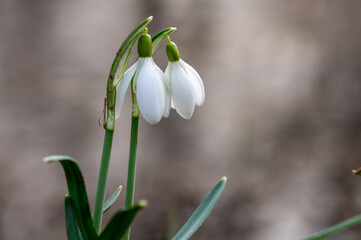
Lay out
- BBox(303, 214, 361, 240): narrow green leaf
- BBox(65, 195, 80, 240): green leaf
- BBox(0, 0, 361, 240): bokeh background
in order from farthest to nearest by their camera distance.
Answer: BBox(0, 0, 361, 240): bokeh background < BBox(65, 195, 80, 240): green leaf < BBox(303, 214, 361, 240): narrow green leaf

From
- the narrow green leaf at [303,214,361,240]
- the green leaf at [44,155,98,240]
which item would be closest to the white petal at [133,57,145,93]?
the green leaf at [44,155,98,240]

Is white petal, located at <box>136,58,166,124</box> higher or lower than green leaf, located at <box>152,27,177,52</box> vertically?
lower

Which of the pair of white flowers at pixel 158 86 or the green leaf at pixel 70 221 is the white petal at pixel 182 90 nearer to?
the pair of white flowers at pixel 158 86

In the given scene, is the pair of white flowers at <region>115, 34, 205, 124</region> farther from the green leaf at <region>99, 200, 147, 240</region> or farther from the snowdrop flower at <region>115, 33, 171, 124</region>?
the green leaf at <region>99, 200, 147, 240</region>

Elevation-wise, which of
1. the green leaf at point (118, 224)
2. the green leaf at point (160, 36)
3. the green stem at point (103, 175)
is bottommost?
the green leaf at point (118, 224)

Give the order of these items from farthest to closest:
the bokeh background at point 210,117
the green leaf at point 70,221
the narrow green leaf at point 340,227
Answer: the bokeh background at point 210,117, the green leaf at point 70,221, the narrow green leaf at point 340,227

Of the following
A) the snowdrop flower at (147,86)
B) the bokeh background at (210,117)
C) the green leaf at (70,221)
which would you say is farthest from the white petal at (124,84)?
the bokeh background at (210,117)

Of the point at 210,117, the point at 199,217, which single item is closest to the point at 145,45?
the point at 199,217

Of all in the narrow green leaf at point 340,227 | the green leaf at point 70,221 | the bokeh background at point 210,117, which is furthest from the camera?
the bokeh background at point 210,117

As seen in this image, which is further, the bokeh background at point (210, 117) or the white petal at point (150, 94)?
the bokeh background at point (210, 117)
